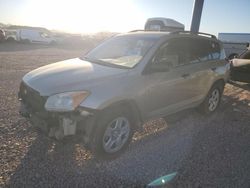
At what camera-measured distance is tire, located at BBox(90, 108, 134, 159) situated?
4012 millimetres

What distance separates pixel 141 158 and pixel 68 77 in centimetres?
161

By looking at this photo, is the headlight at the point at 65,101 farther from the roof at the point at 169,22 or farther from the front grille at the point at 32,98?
the roof at the point at 169,22

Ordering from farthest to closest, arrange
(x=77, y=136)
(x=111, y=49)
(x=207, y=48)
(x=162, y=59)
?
1. (x=207, y=48)
2. (x=111, y=49)
3. (x=162, y=59)
4. (x=77, y=136)

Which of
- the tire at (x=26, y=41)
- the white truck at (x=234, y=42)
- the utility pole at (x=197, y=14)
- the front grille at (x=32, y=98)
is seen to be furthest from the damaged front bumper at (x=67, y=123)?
the tire at (x=26, y=41)

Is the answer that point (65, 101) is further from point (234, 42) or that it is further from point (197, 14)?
point (234, 42)

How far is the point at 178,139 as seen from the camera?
5.29m

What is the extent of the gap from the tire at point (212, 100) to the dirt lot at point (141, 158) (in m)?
0.54

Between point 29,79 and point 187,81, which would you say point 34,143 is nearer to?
point 29,79

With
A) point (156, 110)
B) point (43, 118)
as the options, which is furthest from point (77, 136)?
point (156, 110)

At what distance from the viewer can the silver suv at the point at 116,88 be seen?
386 cm

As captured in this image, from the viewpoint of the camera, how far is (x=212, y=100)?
6.84m

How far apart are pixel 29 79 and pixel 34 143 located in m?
1.02

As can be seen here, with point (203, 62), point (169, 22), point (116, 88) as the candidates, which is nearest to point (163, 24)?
point (169, 22)

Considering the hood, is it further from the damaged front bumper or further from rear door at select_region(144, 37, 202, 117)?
rear door at select_region(144, 37, 202, 117)
